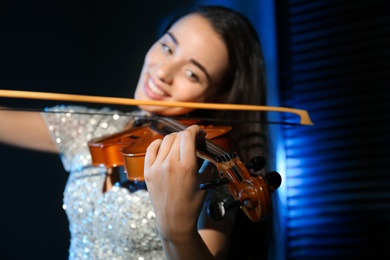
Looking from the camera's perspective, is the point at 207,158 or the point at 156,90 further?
the point at 156,90

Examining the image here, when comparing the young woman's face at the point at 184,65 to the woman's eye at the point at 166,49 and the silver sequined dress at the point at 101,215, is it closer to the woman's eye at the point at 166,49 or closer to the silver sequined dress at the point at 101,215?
the woman's eye at the point at 166,49

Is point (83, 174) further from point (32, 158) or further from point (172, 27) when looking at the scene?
point (172, 27)

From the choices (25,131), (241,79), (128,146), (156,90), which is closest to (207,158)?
(128,146)

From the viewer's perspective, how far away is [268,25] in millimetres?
1594

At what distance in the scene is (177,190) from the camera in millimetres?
688

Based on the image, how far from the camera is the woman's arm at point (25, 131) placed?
1079 mm

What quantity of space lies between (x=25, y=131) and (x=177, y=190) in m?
0.59

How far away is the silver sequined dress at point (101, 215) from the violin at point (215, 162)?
10 cm

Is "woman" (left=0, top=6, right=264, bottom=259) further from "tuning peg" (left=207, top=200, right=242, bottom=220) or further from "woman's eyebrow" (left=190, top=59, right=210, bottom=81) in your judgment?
"tuning peg" (left=207, top=200, right=242, bottom=220)

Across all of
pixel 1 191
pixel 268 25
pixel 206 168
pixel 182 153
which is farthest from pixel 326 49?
pixel 1 191

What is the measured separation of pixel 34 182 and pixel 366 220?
100cm

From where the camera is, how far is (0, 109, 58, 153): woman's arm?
1.08 metres

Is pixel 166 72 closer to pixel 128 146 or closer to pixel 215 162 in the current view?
pixel 128 146

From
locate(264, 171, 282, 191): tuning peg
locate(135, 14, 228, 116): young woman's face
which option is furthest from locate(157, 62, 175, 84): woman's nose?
locate(264, 171, 282, 191): tuning peg
